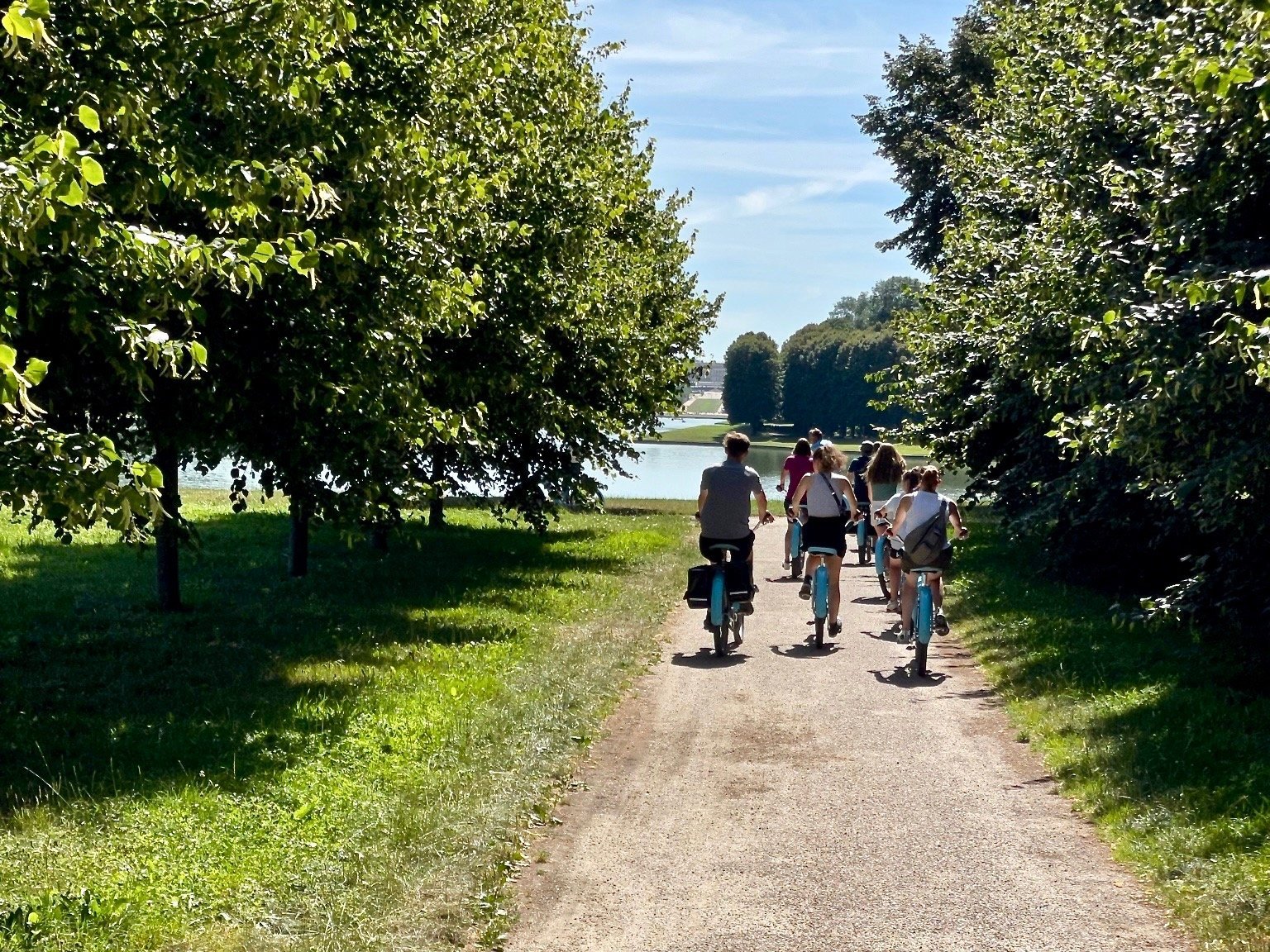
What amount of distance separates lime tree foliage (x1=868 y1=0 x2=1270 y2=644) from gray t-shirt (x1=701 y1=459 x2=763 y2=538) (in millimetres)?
2837

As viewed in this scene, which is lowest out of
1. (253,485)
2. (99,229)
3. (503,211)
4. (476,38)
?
(253,485)

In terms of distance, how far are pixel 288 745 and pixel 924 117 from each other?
37.6m

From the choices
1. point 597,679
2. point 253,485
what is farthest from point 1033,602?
point 253,485

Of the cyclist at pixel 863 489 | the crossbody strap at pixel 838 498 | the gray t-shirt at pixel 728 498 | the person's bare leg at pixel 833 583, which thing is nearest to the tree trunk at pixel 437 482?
the gray t-shirt at pixel 728 498

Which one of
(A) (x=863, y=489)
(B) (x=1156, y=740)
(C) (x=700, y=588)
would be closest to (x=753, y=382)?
(A) (x=863, y=489)

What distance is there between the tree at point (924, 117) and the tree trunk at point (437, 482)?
17.5 meters

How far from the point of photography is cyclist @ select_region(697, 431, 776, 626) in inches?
545

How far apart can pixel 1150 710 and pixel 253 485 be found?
42912mm

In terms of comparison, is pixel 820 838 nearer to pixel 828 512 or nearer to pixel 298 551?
pixel 828 512

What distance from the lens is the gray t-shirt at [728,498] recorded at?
13.9 metres

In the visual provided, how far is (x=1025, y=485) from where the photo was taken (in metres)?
20.4

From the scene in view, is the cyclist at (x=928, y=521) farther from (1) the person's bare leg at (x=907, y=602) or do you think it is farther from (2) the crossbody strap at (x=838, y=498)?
(2) the crossbody strap at (x=838, y=498)

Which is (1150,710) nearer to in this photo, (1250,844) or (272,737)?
(1250,844)

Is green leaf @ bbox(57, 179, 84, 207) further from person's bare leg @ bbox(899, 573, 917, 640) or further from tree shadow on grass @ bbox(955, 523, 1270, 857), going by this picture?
person's bare leg @ bbox(899, 573, 917, 640)
